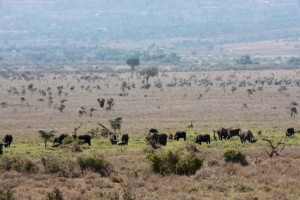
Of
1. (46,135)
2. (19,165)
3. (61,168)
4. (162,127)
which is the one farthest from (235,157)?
(162,127)

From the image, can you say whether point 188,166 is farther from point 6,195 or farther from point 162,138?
point 162,138

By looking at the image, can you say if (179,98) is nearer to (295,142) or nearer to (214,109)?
(214,109)

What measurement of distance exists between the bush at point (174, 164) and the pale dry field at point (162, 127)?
486 mm

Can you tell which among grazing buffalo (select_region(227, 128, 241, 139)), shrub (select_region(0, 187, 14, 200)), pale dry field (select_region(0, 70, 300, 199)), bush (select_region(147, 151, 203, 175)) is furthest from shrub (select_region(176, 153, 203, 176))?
grazing buffalo (select_region(227, 128, 241, 139))

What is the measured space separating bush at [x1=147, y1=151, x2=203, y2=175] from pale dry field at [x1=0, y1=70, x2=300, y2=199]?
0.49 m

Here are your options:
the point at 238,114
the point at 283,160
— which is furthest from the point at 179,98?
the point at 283,160

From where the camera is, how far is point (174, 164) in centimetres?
2809

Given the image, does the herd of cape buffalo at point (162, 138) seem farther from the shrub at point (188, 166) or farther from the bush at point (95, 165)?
the shrub at point (188, 166)

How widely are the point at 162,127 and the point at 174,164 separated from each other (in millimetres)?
25911

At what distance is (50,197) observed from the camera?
864 inches

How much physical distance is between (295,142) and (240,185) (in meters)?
16.2

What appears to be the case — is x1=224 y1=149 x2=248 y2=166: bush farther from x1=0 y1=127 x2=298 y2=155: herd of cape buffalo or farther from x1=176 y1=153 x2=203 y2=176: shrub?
x1=0 y1=127 x2=298 y2=155: herd of cape buffalo

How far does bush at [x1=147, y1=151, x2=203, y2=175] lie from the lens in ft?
91.2

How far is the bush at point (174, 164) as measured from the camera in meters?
27.8
